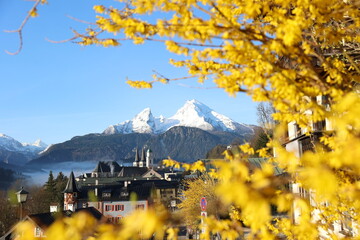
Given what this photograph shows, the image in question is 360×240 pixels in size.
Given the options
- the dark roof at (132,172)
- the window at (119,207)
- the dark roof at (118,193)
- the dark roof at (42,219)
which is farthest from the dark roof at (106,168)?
the dark roof at (42,219)

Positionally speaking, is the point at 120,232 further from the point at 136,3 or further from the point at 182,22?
the point at 136,3

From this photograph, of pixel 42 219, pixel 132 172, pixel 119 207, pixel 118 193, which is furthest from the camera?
pixel 132 172

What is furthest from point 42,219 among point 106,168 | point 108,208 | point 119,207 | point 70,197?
point 106,168

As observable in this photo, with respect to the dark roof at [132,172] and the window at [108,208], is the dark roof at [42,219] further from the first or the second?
the dark roof at [132,172]

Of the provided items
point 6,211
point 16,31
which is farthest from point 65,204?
point 16,31

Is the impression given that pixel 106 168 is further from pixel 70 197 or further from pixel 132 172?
pixel 70 197

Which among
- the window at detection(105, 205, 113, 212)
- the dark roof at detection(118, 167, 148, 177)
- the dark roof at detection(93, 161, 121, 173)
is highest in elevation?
the dark roof at detection(93, 161, 121, 173)

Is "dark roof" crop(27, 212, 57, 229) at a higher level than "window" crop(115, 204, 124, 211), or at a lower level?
higher

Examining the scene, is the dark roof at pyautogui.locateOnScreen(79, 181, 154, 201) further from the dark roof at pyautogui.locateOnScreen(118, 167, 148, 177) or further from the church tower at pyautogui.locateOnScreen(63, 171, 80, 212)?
the dark roof at pyautogui.locateOnScreen(118, 167, 148, 177)

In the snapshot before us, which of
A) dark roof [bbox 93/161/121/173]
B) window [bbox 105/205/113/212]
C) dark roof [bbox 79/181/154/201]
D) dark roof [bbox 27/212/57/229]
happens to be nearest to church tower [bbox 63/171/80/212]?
dark roof [bbox 79/181/154/201]

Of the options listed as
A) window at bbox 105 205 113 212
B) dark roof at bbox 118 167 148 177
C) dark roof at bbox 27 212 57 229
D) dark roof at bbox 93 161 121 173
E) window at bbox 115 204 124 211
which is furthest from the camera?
dark roof at bbox 93 161 121 173

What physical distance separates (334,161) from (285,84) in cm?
103

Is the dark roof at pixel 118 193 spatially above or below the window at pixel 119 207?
above

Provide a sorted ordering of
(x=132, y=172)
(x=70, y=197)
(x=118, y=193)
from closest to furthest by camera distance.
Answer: (x=70, y=197), (x=118, y=193), (x=132, y=172)
